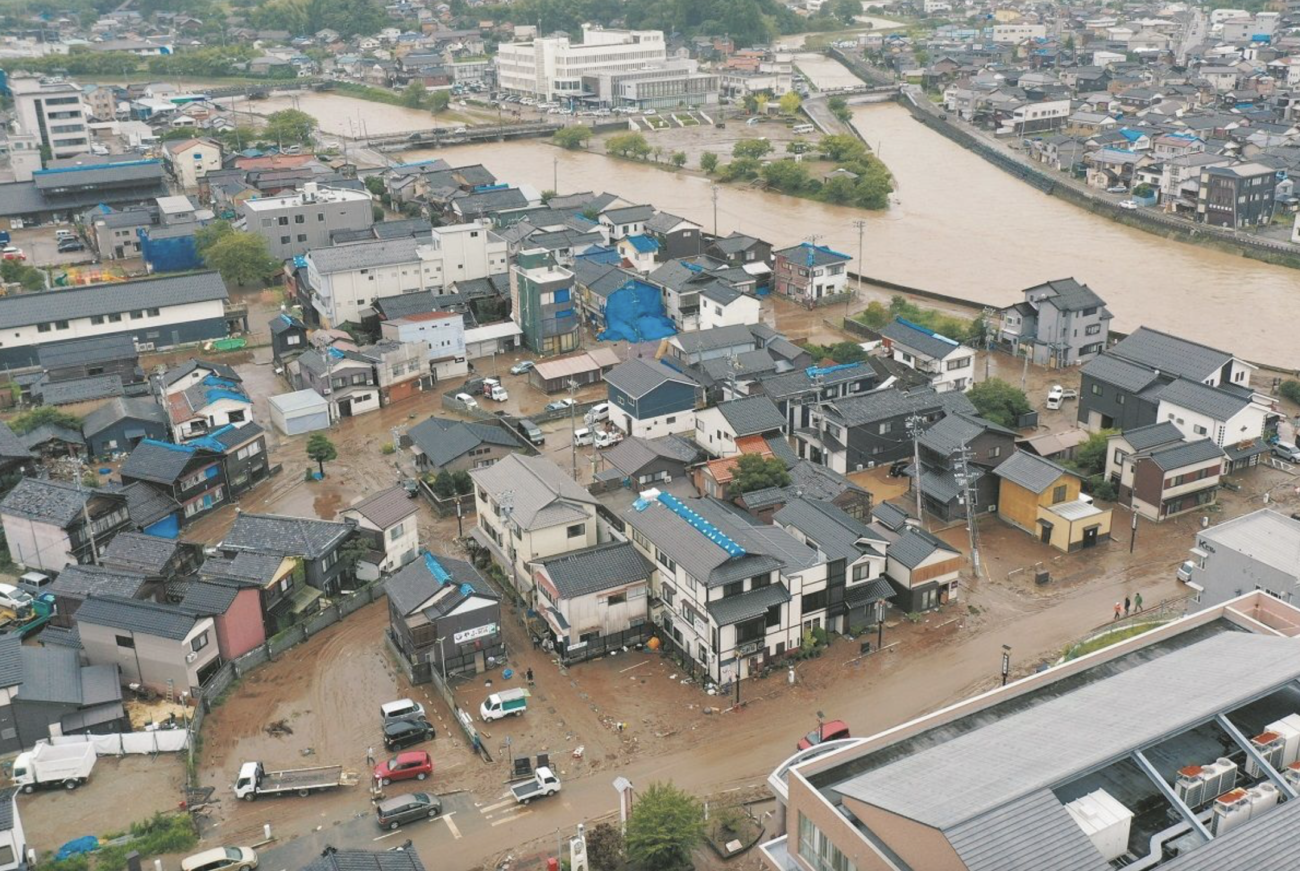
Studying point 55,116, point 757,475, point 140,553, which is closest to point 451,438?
point 757,475

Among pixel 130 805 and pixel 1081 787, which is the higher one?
pixel 1081 787

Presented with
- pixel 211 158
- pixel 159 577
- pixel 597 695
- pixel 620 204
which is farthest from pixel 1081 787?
pixel 211 158

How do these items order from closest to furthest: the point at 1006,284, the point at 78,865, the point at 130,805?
the point at 78,865 → the point at 130,805 → the point at 1006,284

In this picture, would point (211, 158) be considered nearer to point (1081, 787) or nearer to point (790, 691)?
point (790, 691)

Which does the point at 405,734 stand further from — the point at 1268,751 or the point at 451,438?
the point at 1268,751

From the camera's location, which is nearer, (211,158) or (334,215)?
(334,215)

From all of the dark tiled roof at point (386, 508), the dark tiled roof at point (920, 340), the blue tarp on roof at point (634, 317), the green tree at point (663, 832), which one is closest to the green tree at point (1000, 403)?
the dark tiled roof at point (920, 340)

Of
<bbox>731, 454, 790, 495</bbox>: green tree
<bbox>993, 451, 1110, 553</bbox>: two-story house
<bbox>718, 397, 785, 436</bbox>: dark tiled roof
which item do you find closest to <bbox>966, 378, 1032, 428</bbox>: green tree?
<bbox>993, 451, 1110, 553</bbox>: two-story house
